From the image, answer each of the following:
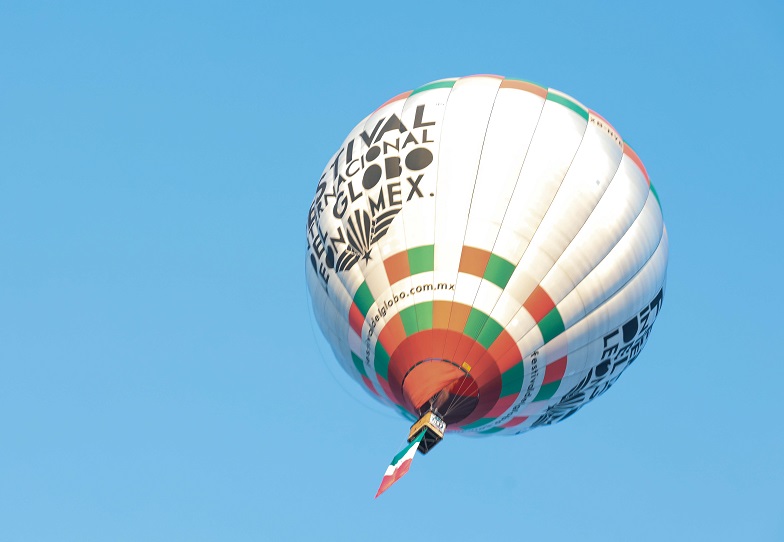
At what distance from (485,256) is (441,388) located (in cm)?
199

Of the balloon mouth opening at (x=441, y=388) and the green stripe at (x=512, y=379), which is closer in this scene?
the balloon mouth opening at (x=441, y=388)

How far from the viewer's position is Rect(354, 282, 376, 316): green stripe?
24531 millimetres

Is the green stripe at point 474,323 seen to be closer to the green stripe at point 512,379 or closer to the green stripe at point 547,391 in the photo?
the green stripe at point 512,379

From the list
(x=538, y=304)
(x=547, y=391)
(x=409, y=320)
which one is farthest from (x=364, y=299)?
(x=547, y=391)

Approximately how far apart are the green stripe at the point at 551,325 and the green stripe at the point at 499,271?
2.64 ft

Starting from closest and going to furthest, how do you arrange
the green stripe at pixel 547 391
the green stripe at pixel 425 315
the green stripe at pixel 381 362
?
the green stripe at pixel 425 315 → the green stripe at pixel 381 362 → the green stripe at pixel 547 391

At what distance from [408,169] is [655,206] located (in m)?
4.01

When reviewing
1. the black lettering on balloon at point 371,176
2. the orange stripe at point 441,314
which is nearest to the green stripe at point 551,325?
the orange stripe at point 441,314

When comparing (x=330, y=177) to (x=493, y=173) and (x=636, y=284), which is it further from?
(x=636, y=284)

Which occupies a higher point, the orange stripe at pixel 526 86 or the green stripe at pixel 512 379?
the orange stripe at pixel 526 86

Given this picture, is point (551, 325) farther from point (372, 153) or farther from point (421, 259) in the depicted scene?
point (372, 153)

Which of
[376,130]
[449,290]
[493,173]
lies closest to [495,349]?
[449,290]

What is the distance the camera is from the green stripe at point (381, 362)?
24.5 meters

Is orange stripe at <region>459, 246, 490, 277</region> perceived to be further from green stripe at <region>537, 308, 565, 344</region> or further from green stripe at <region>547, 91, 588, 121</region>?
green stripe at <region>547, 91, 588, 121</region>
